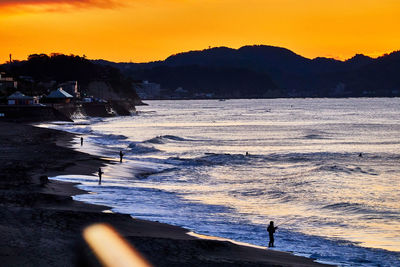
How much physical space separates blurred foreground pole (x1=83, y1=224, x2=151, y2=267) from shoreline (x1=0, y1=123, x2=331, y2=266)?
293 millimetres

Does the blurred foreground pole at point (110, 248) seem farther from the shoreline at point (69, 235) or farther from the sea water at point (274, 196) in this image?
the sea water at point (274, 196)

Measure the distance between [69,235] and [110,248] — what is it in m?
1.78

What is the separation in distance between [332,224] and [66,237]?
38.9 ft

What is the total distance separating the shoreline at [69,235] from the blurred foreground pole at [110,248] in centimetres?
29

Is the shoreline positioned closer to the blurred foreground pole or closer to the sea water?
the blurred foreground pole

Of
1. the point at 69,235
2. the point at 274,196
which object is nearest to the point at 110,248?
the point at 69,235

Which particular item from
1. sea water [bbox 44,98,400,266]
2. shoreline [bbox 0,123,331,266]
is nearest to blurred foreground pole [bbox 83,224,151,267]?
shoreline [bbox 0,123,331,266]

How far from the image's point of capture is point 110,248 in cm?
1773

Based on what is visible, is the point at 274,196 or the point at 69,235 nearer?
the point at 69,235

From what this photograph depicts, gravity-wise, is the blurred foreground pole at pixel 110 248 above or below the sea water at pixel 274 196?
above

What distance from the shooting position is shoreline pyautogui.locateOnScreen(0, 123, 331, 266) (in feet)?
53.8

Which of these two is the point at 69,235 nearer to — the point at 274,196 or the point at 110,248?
the point at 110,248

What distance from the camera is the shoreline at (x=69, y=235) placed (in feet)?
53.8

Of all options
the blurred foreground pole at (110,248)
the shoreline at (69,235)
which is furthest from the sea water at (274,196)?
the blurred foreground pole at (110,248)
